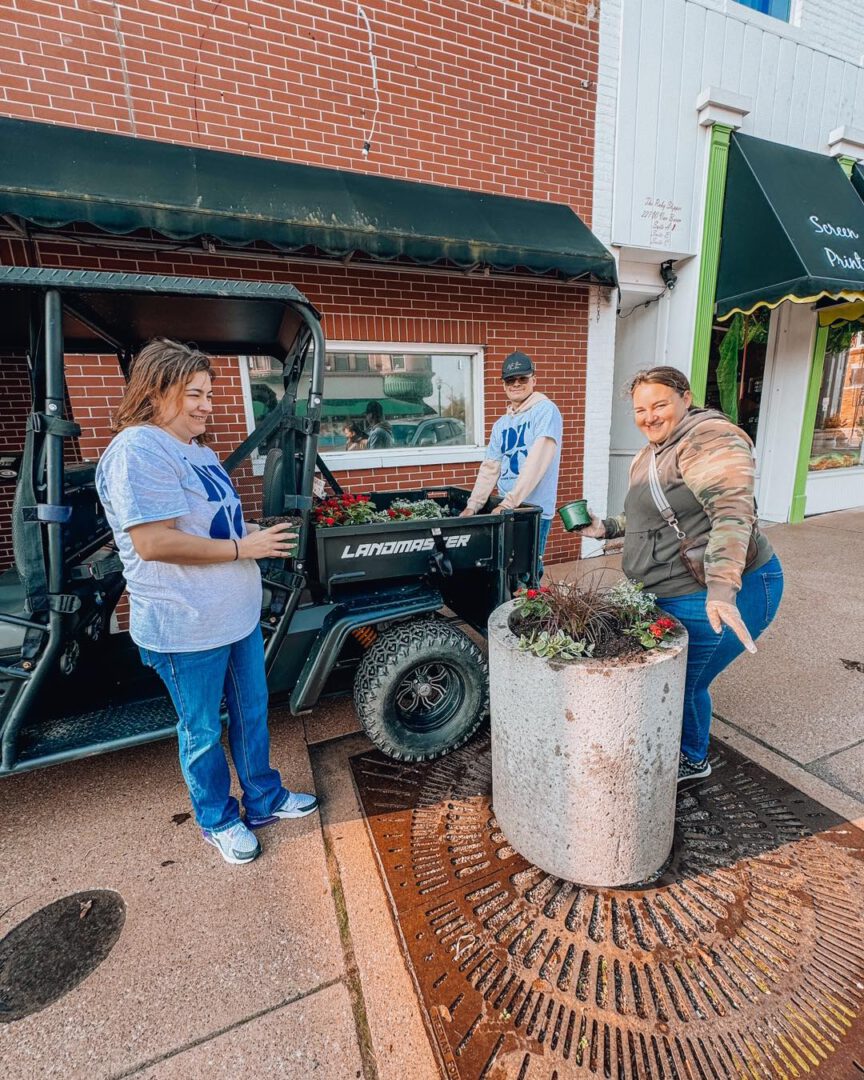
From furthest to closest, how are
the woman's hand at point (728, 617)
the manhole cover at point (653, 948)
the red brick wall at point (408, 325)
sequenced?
the red brick wall at point (408, 325) < the woman's hand at point (728, 617) < the manhole cover at point (653, 948)

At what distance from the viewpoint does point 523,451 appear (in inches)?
145

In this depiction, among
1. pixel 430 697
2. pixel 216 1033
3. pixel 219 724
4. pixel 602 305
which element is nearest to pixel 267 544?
pixel 219 724

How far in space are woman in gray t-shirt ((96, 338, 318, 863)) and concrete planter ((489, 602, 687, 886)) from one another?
1001 mm

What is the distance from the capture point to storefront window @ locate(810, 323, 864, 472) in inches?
315

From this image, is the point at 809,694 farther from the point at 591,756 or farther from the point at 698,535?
the point at 591,756

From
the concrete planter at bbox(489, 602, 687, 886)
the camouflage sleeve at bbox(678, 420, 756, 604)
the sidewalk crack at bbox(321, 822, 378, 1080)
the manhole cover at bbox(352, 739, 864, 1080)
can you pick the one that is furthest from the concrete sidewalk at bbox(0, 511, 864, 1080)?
the camouflage sleeve at bbox(678, 420, 756, 604)

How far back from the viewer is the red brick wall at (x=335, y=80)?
389 centimetres

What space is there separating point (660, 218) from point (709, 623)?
5586mm

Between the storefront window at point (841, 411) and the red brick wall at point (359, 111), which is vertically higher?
the red brick wall at point (359, 111)

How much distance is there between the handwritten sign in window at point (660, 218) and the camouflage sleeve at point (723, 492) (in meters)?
5.09

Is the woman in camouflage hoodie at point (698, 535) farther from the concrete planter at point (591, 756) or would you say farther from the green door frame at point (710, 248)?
the green door frame at point (710, 248)

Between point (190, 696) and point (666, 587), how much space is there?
6.42 ft

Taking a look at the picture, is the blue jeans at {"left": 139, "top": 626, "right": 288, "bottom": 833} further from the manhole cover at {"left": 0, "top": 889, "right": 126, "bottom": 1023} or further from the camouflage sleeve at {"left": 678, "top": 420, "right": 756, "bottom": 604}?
the camouflage sleeve at {"left": 678, "top": 420, "right": 756, "bottom": 604}

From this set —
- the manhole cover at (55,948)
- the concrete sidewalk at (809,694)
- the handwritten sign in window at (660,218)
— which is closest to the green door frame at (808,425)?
the concrete sidewalk at (809,694)
